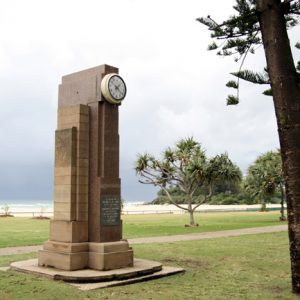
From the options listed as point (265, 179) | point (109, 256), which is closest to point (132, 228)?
point (265, 179)

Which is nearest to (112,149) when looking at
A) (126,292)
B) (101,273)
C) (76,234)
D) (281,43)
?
(76,234)

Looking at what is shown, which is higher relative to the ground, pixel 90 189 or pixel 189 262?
pixel 90 189

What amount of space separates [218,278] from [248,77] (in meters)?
4.44

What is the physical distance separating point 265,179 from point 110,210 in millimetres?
22943

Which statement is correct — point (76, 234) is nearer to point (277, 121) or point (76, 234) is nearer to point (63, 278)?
point (63, 278)

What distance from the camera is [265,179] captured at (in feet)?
104

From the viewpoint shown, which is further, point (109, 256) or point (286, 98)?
point (109, 256)

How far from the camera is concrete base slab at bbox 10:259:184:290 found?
29.9 feet

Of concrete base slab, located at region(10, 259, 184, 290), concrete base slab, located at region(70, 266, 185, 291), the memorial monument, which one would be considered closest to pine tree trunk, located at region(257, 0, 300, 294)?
concrete base slab, located at region(70, 266, 185, 291)

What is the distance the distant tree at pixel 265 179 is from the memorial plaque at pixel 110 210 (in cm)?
2219

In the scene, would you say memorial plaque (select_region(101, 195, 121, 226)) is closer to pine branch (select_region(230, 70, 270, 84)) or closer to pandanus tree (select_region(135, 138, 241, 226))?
pine branch (select_region(230, 70, 270, 84))

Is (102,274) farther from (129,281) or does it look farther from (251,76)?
(251,76)

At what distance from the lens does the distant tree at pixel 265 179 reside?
31344 millimetres

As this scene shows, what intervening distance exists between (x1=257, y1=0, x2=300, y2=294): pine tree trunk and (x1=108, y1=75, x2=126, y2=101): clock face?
3547mm
